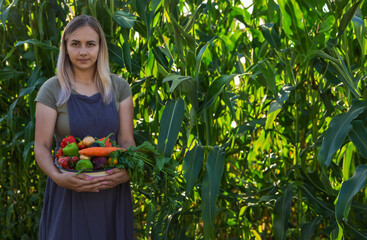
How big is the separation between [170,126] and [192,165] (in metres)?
0.20

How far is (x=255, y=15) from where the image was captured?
2789mm

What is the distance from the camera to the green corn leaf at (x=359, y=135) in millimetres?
2092

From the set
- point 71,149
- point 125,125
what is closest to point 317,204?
point 125,125

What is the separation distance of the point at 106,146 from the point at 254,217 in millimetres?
1308

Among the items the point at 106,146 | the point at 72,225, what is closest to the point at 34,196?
the point at 72,225

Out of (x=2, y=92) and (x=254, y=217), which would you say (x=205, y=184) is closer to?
(x=254, y=217)

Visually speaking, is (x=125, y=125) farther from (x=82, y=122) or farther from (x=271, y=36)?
(x=271, y=36)

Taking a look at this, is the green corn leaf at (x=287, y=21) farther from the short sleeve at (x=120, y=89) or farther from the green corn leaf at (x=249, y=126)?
the short sleeve at (x=120, y=89)

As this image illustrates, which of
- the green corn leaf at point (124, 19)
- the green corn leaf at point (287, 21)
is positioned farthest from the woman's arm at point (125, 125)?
the green corn leaf at point (287, 21)

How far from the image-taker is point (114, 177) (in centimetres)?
199

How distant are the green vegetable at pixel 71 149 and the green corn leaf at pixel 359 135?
39.5 inches

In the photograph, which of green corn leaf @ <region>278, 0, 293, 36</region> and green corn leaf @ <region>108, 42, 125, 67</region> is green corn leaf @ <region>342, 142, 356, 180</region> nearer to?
green corn leaf @ <region>278, 0, 293, 36</region>

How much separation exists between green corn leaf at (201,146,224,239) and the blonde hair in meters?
0.50

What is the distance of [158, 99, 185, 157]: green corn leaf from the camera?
7.20ft
